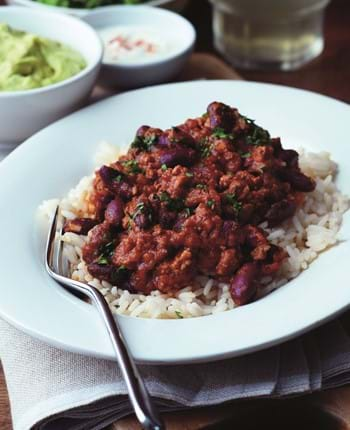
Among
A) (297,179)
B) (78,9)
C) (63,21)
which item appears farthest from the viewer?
(78,9)

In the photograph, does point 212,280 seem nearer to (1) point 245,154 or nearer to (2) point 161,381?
(2) point 161,381

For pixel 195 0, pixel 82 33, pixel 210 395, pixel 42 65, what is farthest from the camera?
pixel 195 0

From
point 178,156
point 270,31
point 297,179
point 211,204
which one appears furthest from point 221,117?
point 270,31

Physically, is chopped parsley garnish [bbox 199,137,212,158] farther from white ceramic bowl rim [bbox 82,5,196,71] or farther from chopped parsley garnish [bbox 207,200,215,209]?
white ceramic bowl rim [bbox 82,5,196,71]

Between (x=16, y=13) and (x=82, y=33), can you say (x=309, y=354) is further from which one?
(x=16, y=13)

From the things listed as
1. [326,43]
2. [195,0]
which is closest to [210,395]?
[326,43]

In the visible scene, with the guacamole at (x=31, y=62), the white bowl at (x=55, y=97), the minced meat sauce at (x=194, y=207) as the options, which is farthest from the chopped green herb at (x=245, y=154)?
the guacamole at (x=31, y=62)

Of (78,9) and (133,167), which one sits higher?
(133,167)
